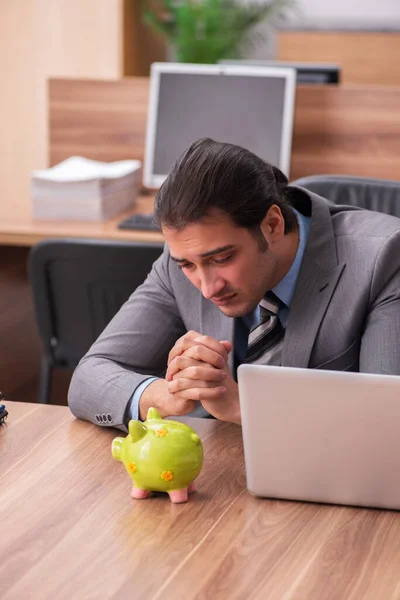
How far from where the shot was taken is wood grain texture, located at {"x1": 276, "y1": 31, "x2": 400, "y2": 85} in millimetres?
6172

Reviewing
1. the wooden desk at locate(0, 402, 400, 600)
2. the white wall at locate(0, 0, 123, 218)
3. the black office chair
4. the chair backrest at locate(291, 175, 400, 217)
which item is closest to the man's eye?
the wooden desk at locate(0, 402, 400, 600)

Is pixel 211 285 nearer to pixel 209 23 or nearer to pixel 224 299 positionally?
pixel 224 299

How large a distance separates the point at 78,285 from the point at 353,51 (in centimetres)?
403

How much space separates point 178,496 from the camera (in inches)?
54.6

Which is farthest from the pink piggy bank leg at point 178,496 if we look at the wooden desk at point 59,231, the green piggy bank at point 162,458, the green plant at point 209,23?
the green plant at point 209,23

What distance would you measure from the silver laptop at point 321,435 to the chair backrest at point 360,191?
1.00 meters

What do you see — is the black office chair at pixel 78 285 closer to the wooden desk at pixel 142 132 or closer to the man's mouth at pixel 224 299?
the wooden desk at pixel 142 132

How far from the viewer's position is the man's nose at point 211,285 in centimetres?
162

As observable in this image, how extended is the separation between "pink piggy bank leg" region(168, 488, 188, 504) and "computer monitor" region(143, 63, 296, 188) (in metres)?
2.18

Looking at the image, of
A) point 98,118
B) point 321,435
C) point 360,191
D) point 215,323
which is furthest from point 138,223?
point 321,435

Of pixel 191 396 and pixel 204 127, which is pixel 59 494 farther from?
pixel 204 127

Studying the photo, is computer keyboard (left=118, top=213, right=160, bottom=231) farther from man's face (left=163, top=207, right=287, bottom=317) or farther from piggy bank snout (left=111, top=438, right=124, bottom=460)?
piggy bank snout (left=111, top=438, right=124, bottom=460)

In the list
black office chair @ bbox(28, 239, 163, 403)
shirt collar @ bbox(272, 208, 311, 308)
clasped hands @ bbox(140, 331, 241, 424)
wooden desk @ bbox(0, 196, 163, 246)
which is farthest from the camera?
wooden desk @ bbox(0, 196, 163, 246)

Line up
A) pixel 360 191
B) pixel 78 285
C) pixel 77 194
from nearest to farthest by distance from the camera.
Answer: pixel 360 191
pixel 78 285
pixel 77 194
